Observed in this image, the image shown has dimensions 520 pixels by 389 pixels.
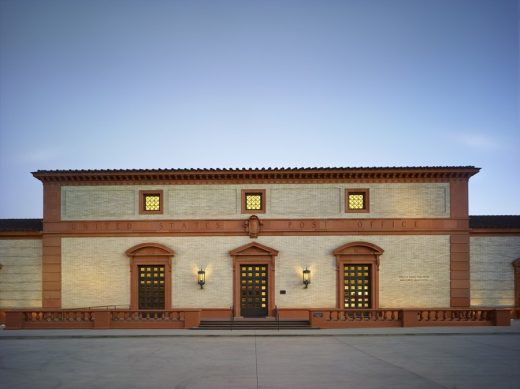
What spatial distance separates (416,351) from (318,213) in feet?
34.0

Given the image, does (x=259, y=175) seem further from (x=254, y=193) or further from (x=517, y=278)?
(x=517, y=278)

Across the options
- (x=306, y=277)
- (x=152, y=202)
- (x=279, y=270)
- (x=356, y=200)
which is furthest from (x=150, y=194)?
(x=356, y=200)

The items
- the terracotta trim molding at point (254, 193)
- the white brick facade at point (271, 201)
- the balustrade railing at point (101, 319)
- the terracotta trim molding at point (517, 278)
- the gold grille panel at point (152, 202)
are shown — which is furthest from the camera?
the gold grille panel at point (152, 202)

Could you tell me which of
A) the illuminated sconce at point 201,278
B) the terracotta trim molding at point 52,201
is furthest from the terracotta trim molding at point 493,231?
the terracotta trim molding at point 52,201

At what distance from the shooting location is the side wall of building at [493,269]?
976 inches

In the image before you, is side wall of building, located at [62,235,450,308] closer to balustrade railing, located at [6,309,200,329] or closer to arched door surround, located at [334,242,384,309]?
arched door surround, located at [334,242,384,309]

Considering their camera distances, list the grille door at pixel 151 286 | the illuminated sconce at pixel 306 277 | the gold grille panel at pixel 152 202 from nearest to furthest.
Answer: the illuminated sconce at pixel 306 277 → the grille door at pixel 151 286 → the gold grille panel at pixel 152 202

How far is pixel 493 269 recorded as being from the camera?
81.9ft

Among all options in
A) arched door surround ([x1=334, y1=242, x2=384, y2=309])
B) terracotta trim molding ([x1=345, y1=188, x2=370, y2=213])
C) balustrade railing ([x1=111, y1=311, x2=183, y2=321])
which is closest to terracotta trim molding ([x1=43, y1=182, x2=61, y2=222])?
balustrade railing ([x1=111, y1=311, x2=183, y2=321])

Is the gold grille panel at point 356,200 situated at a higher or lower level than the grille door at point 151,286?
higher

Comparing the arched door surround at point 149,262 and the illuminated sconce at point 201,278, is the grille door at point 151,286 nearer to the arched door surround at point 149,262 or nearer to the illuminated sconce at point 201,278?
the arched door surround at point 149,262

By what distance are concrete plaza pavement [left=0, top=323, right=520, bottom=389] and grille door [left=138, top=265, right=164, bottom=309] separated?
11.2 feet

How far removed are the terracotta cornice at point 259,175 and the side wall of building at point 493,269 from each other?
14.2ft

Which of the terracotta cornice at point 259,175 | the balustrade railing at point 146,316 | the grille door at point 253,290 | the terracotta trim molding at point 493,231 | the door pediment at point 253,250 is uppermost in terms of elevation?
the terracotta cornice at point 259,175
